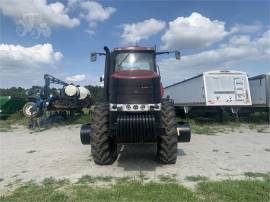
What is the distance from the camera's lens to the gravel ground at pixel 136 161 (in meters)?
7.06

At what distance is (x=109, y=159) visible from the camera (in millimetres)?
7789

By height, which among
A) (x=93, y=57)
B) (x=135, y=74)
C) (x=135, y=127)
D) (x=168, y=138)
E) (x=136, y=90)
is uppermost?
(x=93, y=57)

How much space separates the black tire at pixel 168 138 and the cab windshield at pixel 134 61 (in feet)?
4.42

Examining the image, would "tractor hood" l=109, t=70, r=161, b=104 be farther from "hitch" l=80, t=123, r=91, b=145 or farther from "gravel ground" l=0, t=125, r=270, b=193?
"gravel ground" l=0, t=125, r=270, b=193

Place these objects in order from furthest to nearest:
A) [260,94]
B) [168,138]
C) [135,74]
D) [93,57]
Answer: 1. [260,94]
2. [93,57]
3. [135,74]
4. [168,138]

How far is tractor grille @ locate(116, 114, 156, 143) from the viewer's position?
6.94 m

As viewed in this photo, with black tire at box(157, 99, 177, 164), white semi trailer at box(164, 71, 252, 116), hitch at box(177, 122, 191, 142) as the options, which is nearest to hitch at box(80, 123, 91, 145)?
black tire at box(157, 99, 177, 164)

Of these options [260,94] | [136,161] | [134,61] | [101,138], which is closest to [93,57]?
[134,61]

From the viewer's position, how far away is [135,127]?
6.95m

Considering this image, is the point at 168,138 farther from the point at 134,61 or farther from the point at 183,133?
the point at 134,61

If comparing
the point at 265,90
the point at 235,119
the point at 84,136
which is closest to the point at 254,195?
the point at 84,136

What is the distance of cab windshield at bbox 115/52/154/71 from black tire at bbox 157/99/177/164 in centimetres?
135

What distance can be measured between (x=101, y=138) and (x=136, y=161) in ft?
4.45

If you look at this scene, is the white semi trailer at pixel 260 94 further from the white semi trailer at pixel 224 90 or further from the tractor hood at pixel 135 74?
the tractor hood at pixel 135 74
